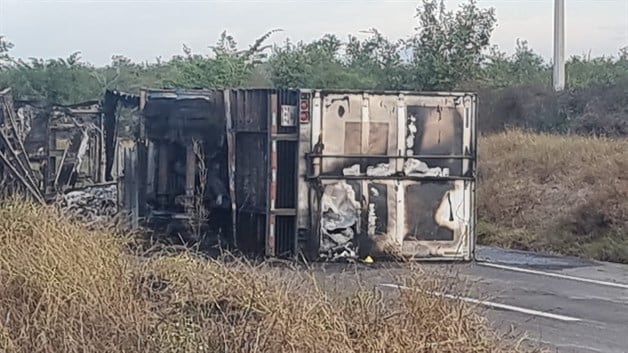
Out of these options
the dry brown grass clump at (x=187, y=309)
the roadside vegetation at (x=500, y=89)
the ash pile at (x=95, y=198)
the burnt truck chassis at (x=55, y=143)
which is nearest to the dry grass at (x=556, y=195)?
the roadside vegetation at (x=500, y=89)

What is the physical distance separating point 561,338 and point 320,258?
4.35 metres

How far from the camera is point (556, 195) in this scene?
19188mm

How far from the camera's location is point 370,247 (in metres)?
13.4

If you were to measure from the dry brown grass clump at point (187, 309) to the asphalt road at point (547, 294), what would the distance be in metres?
0.31

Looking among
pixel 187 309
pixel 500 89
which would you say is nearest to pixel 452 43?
pixel 500 89

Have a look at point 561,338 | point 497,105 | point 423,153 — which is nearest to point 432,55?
point 497,105

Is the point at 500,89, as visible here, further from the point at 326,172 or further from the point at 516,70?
the point at 326,172

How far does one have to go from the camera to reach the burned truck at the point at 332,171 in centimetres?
1317

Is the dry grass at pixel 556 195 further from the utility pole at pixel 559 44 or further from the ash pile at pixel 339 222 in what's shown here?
the utility pole at pixel 559 44

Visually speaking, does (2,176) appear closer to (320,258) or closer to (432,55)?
(320,258)

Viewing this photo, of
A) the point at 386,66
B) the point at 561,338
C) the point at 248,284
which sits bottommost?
the point at 561,338

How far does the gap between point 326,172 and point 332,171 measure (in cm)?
7

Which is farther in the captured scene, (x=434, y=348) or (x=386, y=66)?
(x=386, y=66)

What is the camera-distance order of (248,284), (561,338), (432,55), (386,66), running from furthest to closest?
(386,66) → (432,55) → (561,338) → (248,284)
